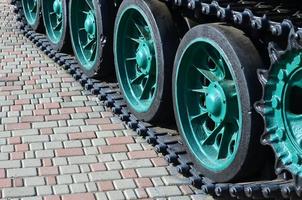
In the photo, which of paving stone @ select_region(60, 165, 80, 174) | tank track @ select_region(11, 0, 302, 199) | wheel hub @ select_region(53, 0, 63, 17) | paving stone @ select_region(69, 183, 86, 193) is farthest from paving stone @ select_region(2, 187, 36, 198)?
wheel hub @ select_region(53, 0, 63, 17)

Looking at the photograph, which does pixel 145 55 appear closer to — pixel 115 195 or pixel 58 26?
pixel 115 195

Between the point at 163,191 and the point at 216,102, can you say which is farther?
the point at 163,191

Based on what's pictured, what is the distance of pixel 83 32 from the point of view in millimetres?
6871

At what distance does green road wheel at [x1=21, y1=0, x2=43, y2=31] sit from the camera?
8.20m

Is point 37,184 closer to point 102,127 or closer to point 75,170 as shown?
point 75,170

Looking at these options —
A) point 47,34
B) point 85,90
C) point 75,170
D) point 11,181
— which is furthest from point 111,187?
point 47,34

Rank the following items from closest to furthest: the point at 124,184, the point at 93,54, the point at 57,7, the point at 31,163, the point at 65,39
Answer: the point at 124,184
the point at 31,163
the point at 93,54
the point at 65,39
the point at 57,7

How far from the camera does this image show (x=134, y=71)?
583 cm

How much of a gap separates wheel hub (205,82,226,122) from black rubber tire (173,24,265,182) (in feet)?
1.04

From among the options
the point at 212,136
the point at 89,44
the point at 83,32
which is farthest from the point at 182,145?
the point at 83,32

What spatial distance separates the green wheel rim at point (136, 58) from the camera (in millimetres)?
5348

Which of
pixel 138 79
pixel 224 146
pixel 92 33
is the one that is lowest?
Answer: pixel 224 146

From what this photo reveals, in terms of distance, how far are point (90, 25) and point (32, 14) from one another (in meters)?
2.34

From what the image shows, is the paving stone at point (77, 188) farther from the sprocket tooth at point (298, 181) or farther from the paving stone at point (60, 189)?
the sprocket tooth at point (298, 181)
